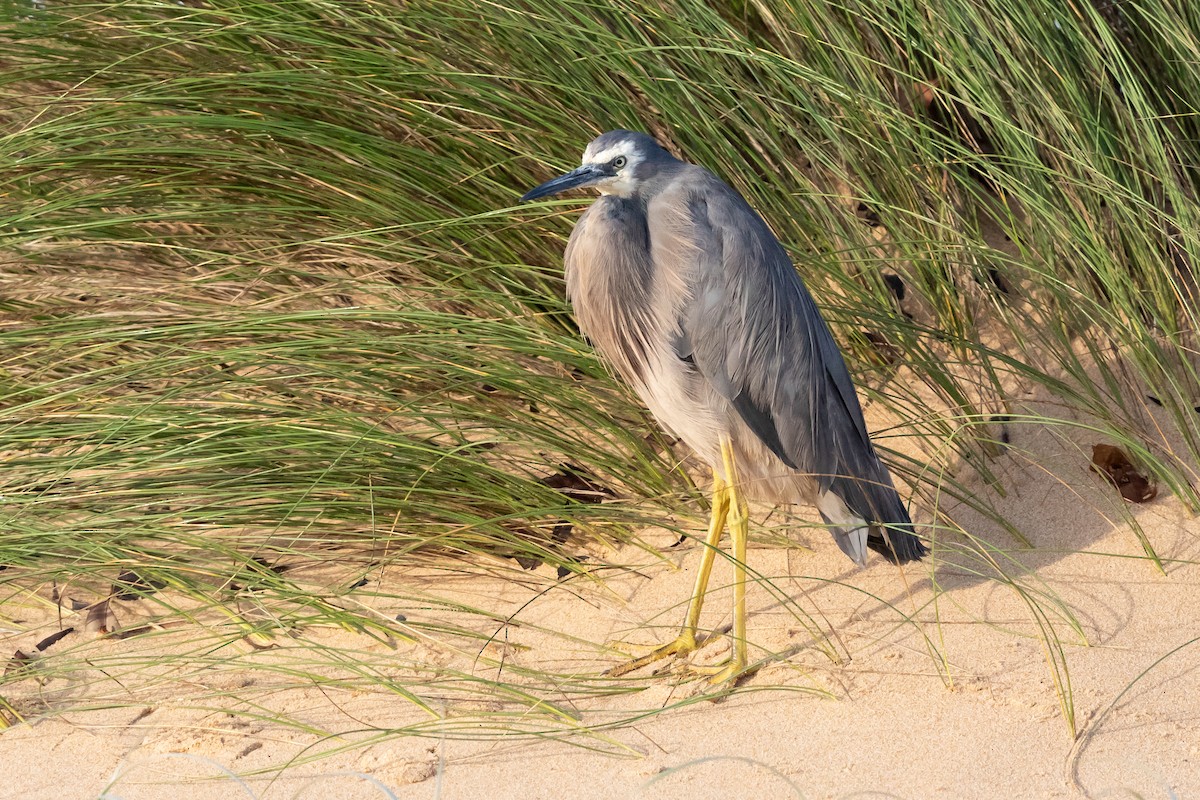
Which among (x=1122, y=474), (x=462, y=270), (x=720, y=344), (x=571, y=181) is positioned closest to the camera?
(x=571, y=181)

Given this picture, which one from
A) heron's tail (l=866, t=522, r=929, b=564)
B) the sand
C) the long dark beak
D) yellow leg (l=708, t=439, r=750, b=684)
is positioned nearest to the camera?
the sand

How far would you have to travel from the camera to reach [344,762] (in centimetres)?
230

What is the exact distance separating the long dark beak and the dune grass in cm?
34

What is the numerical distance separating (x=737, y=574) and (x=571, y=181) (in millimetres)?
906

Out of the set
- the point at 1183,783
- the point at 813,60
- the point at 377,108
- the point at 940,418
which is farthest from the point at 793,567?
the point at 377,108

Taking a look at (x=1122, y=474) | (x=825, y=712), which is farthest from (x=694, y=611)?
(x=1122, y=474)

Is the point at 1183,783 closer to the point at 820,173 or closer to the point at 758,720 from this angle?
the point at 758,720

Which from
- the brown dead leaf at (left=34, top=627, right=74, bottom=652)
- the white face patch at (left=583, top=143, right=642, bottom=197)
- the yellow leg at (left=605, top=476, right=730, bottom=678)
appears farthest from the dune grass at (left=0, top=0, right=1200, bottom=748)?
the white face patch at (left=583, top=143, right=642, bottom=197)

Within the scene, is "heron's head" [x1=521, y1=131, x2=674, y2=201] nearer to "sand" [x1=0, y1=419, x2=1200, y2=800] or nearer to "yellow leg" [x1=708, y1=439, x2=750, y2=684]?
"yellow leg" [x1=708, y1=439, x2=750, y2=684]

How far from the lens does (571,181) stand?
8.05 feet

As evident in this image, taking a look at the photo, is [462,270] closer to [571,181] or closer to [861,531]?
[571,181]

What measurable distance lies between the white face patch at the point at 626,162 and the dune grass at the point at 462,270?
33cm

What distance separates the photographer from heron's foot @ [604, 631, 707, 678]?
102 inches

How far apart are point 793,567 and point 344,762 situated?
1.20 m
